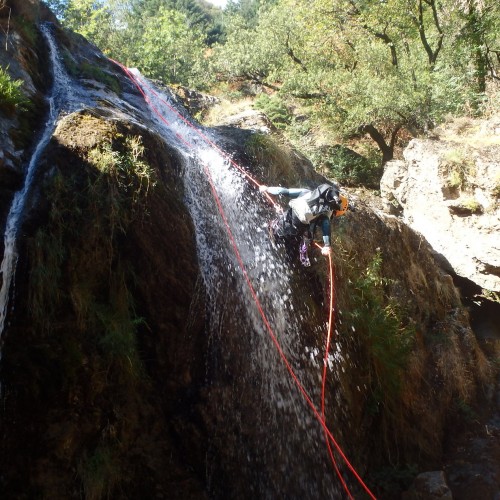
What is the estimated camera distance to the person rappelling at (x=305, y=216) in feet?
17.1

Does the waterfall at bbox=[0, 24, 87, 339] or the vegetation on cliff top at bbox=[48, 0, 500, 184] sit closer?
the waterfall at bbox=[0, 24, 87, 339]

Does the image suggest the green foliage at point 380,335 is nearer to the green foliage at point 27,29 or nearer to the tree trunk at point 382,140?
the green foliage at point 27,29

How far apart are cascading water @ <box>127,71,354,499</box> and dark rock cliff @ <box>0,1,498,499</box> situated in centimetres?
3

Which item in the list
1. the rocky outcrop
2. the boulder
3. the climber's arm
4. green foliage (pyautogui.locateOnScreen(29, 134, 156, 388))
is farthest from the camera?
the rocky outcrop

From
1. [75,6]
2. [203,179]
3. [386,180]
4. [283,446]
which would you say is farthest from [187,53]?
[283,446]

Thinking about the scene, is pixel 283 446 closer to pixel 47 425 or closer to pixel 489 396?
pixel 47 425

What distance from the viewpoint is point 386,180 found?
11898mm

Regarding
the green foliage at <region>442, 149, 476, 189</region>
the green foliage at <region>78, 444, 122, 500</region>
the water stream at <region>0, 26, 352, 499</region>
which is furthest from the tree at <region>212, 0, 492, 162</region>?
the green foliage at <region>78, 444, 122, 500</region>

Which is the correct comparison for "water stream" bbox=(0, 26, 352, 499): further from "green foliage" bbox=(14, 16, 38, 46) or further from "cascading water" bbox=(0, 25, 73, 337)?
"green foliage" bbox=(14, 16, 38, 46)

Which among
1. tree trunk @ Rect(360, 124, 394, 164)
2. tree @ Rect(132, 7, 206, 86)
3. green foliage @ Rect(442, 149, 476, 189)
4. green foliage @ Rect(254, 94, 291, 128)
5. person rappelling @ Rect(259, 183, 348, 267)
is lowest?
person rappelling @ Rect(259, 183, 348, 267)

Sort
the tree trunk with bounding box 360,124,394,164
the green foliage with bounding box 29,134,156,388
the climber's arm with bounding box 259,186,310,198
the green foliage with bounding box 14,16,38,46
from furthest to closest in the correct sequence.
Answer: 1. the tree trunk with bounding box 360,124,394,164
2. the green foliage with bounding box 14,16,38,46
3. the climber's arm with bounding box 259,186,310,198
4. the green foliage with bounding box 29,134,156,388

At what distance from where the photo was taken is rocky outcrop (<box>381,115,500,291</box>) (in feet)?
30.7

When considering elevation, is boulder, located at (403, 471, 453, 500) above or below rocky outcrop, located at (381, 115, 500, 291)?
below

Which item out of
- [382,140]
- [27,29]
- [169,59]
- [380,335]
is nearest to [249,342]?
[380,335]
